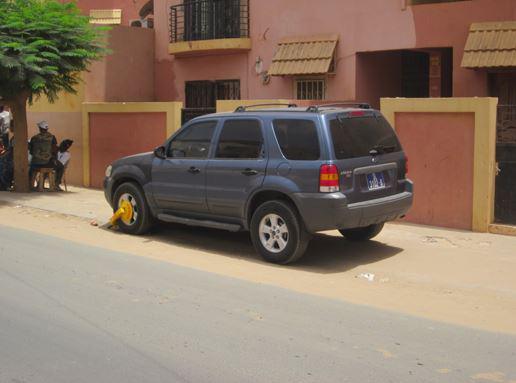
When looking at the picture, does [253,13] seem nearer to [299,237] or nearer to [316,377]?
[299,237]

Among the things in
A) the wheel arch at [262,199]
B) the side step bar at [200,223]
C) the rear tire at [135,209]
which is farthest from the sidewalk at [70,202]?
the wheel arch at [262,199]

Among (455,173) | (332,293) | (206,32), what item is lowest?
(332,293)

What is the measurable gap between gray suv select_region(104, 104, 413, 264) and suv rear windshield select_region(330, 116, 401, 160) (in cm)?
1


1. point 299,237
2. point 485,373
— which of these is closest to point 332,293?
point 299,237

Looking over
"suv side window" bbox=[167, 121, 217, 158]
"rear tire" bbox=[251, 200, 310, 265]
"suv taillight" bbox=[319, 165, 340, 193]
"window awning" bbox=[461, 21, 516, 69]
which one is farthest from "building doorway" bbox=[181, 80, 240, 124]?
"suv taillight" bbox=[319, 165, 340, 193]

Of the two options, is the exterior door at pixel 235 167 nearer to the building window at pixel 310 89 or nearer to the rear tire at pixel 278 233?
the rear tire at pixel 278 233

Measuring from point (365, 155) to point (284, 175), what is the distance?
999 mm

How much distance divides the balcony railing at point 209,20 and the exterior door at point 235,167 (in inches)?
390

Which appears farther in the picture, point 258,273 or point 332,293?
point 258,273

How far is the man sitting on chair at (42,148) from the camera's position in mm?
15406

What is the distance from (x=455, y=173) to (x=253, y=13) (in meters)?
9.29

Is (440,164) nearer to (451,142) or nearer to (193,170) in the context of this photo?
(451,142)

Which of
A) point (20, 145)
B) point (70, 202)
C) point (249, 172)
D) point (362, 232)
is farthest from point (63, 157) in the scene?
point (362, 232)

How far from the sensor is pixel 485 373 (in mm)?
5176
